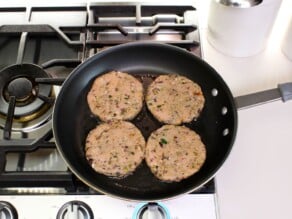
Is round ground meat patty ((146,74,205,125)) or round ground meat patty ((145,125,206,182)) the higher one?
round ground meat patty ((146,74,205,125))

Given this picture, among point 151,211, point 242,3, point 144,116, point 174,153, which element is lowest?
point 151,211

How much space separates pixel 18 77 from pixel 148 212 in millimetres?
398

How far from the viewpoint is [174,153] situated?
76 cm

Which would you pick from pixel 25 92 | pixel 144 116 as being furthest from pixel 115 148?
pixel 25 92

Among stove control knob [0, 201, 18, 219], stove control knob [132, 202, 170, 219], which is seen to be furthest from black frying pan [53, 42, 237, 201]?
stove control knob [0, 201, 18, 219]

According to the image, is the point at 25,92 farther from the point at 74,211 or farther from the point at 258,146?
the point at 258,146

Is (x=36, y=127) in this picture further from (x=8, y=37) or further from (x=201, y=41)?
(x=201, y=41)

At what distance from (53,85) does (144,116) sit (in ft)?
0.66

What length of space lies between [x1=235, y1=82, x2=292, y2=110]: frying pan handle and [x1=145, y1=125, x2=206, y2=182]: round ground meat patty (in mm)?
113

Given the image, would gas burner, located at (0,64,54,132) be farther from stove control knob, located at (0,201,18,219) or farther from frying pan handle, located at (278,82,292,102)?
frying pan handle, located at (278,82,292,102)

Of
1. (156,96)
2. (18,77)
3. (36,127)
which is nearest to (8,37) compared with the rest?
(18,77)

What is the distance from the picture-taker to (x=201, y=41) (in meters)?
0.94

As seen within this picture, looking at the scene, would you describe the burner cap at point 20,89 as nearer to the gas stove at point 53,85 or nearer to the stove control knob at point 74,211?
the gas stove at point 53,85

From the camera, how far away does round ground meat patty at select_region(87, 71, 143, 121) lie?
0.83 m
